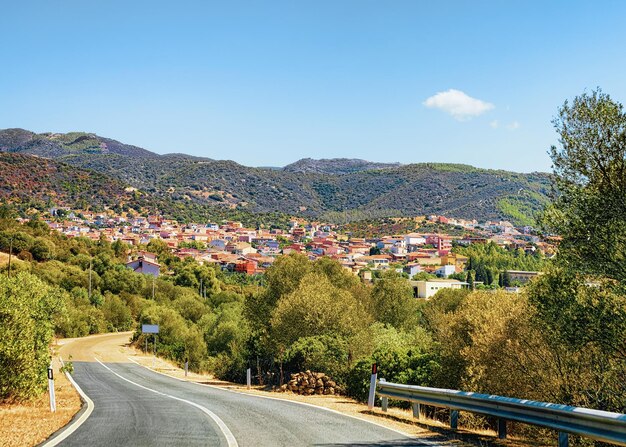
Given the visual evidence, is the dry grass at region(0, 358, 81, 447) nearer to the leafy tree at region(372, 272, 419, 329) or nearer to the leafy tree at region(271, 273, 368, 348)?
the leafy tree at region(271, 273, 368, 348)

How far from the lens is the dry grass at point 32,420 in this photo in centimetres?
1021

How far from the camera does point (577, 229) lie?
14.3m

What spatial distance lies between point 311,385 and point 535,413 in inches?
542

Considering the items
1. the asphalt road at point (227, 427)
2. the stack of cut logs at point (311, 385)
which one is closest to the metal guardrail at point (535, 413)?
the asphalt road at point (227, 427)

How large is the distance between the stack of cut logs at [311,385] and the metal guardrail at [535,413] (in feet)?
30.6

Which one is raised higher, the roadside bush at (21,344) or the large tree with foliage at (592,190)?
the large tree with foliage at (592,190)

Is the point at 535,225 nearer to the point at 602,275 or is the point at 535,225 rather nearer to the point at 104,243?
the point at 602,275

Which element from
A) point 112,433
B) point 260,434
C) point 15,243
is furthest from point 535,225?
point 15,243

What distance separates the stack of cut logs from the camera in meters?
22.1

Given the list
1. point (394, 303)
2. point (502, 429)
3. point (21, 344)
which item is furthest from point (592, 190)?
point (394, 303)

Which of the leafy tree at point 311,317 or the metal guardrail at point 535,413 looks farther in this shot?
the leafy tree at point 311,317

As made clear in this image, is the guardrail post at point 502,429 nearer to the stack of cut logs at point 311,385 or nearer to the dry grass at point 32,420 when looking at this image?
the dry grass at point 32,420

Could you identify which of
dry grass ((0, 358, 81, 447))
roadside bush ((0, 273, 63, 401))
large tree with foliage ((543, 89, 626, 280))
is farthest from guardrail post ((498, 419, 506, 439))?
roadside bush ((0, 273, 63, 401))

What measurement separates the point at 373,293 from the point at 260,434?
53702mm
